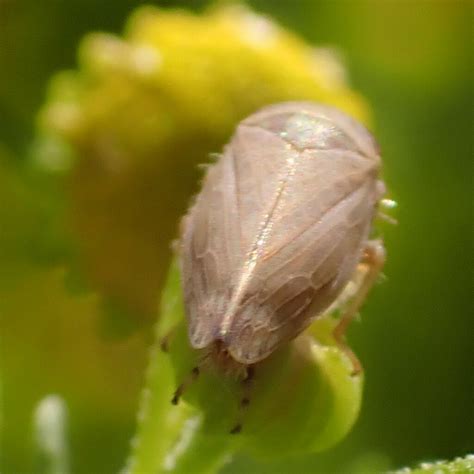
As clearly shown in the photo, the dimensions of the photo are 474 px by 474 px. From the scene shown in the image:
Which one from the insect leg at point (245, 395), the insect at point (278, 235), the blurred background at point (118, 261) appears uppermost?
the insect at point (278, 235)

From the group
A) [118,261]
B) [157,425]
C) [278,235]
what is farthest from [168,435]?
[118,261]

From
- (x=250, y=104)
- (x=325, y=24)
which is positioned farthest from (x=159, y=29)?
(x=325, y=24)

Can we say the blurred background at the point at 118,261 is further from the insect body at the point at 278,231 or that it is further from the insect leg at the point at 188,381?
the insect leg at the point at 188,381

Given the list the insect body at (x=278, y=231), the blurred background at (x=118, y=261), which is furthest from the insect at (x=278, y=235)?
the blurred background at (x=118, y=261)

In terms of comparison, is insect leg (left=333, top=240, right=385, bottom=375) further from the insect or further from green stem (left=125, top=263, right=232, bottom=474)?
green stem (left=125, top=263, right=232, bottom=474)

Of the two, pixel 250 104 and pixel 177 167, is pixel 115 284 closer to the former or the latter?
pixel 177 167

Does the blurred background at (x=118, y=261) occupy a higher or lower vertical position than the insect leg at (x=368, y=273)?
lower

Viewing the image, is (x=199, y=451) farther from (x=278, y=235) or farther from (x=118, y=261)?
(x=118, y=261)

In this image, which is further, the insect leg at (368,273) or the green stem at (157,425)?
the insect leg at (368,273)
